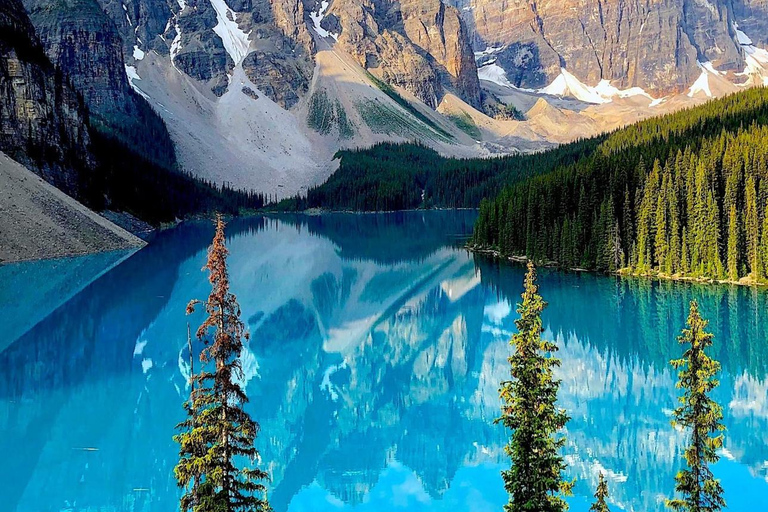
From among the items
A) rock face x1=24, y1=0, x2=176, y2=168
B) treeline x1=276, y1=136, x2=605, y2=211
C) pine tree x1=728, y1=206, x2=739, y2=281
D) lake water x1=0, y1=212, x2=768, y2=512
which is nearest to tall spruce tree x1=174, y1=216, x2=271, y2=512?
lake water x1=0, y1=212, x2=768, y2=512

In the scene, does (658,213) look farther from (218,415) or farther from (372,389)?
→ (218,415)

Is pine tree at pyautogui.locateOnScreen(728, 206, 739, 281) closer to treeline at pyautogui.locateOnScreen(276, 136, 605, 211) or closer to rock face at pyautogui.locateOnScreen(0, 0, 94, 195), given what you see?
rock face at pyautogui.locateOnScreen(0, 0, 94, 195)

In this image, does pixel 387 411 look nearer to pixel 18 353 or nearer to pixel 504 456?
pixel 504 456

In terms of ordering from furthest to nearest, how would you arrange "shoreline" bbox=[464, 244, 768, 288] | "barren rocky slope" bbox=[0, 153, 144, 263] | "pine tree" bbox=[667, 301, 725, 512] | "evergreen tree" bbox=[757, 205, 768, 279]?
1. "barren rocky slope" bbox=[0, 153, 144, 263]
2. "shoreline" bbox=[464, 244, 768, 288]
3. "evergreen tree" bbox=[757, 205, 768, 279]
4. "pine tree" bbox=[667, 301, 725, 512]

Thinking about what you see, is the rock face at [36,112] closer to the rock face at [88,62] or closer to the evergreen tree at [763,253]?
the evergreen tree at [763,253]

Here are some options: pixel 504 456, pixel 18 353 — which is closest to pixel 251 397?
pixel 504 456

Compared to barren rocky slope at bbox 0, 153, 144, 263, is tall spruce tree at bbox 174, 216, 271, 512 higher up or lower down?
lower down

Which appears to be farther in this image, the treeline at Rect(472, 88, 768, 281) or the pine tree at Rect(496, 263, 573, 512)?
the treeline at Rect(472, 88, 768, 281)

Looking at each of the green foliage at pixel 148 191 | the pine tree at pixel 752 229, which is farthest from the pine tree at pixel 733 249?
the green foliage at pixel 148 191
